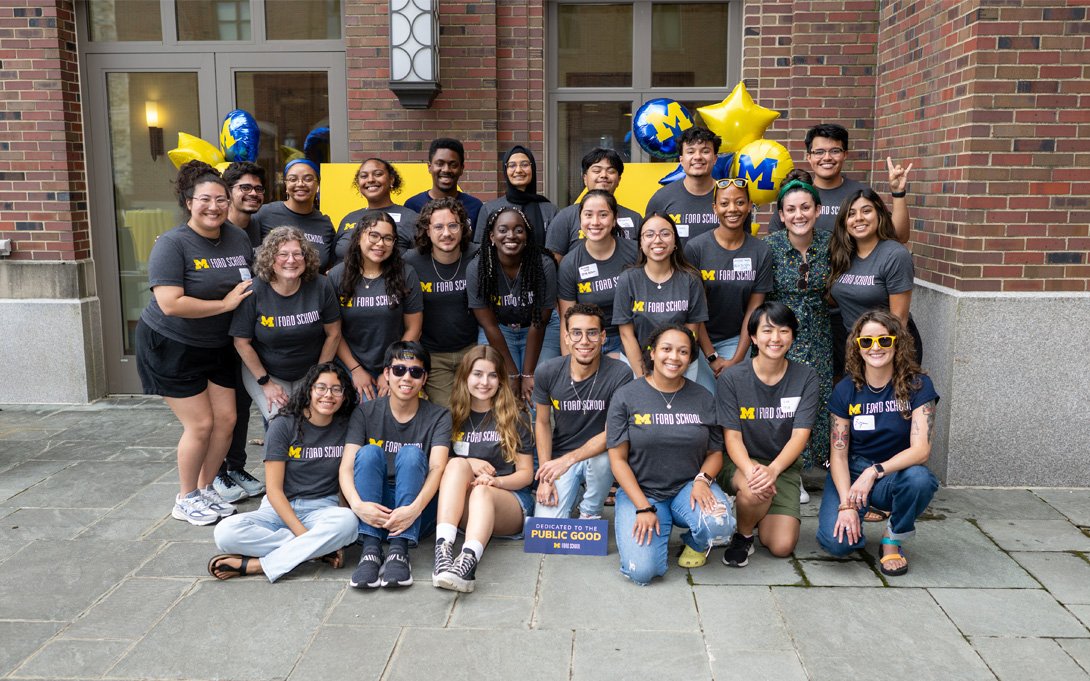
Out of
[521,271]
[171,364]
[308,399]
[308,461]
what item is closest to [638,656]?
[308,461]

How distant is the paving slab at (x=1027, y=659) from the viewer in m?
3.20

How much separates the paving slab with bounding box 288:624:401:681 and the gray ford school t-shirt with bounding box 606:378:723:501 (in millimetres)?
1380

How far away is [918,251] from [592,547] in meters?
3.15

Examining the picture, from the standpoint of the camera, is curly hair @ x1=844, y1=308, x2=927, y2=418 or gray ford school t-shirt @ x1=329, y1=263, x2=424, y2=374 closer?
curly hair @ x1=844, y1=308, x2=927, y2=418

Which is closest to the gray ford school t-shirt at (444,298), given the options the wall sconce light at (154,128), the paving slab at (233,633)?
the paving slab at (233,633)

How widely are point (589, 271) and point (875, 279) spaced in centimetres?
151

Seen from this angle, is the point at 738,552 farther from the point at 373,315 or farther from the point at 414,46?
the point at 414,46

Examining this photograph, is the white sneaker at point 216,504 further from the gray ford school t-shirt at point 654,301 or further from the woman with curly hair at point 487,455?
the gray ford school t-shirt at point 654,301

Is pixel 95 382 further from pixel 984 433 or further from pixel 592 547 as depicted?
pixel 984 433

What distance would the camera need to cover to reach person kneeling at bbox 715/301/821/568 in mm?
4184

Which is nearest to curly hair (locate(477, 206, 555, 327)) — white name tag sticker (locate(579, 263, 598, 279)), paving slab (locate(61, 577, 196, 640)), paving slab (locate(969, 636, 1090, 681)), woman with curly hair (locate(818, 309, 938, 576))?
white name tag sticker (locate(579, 263, 598, 279))

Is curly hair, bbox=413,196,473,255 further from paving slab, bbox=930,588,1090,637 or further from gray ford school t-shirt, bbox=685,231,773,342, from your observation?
paving slab, bbox=930,588,1090,637

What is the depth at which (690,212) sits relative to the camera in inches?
204

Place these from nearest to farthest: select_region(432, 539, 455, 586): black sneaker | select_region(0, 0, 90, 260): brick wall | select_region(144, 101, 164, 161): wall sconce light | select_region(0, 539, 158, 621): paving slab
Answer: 1. select_region(0, 539, 158, 621): paving slab
2. select_region(432, 539, 455, 586): black sneaker
3. select_region(0, 0, 90, 260): brick wall
4. select_region(144, 101, 164, 161): wall sconce light
